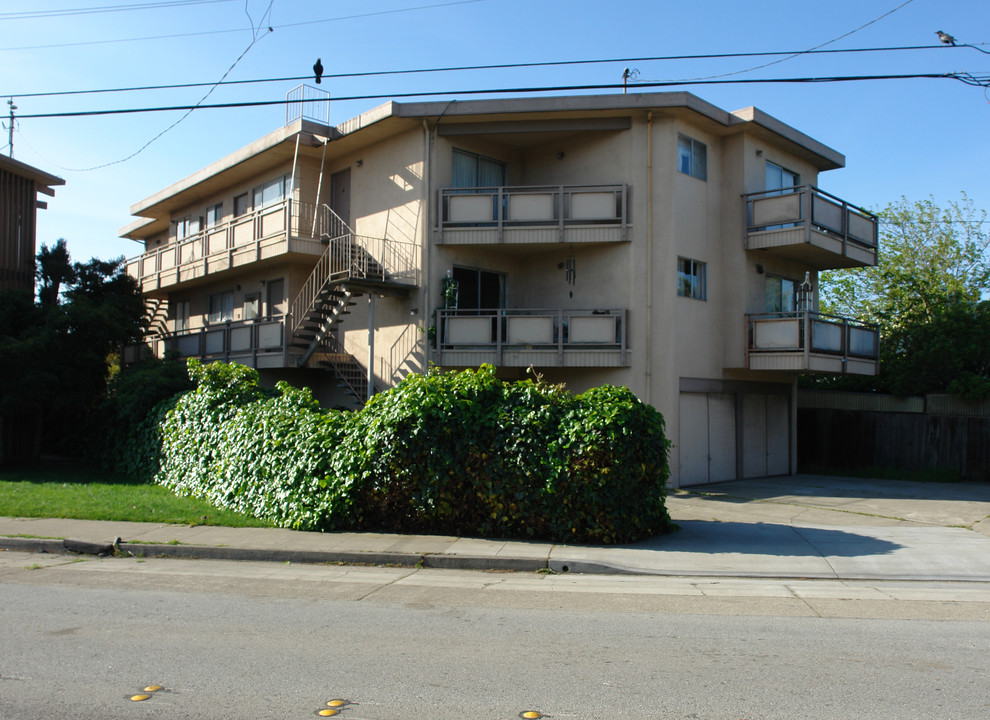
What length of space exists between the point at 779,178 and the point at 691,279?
4.49m

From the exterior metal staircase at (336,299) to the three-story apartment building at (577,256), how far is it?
0.20 feet

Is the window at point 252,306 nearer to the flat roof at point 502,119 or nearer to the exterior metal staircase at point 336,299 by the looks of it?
the exterior metal staircase at point 336,299

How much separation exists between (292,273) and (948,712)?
18.8m

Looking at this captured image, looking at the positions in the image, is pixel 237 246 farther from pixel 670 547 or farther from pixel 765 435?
pixel 670 547

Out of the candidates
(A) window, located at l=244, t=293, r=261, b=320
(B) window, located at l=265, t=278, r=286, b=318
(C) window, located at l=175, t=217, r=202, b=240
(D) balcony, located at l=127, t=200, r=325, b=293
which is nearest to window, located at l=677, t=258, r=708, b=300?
(D) balcony, located at l=127, t=200, r=325, b=293

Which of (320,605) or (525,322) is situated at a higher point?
(525,322)

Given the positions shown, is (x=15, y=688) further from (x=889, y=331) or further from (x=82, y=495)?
(x=889, y=331)

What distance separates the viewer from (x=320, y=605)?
727cm

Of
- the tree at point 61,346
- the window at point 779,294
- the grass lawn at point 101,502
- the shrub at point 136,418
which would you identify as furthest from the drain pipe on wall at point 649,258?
the tree at point 61,346

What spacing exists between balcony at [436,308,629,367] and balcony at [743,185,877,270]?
14.3ft

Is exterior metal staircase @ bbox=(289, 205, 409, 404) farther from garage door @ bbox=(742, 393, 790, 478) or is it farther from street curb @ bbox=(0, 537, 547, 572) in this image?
garage door @ bbox=(742, 393, 790, 478)

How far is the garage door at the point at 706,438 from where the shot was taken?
57.9 feet

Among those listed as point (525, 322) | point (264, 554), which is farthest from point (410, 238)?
point (264, 554)

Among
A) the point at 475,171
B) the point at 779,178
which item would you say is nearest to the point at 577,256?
the point at 475,171
